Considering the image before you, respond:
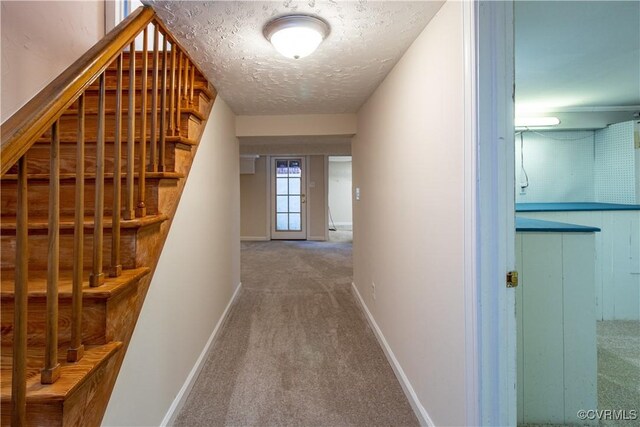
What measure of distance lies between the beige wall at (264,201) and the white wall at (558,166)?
4.36 metres

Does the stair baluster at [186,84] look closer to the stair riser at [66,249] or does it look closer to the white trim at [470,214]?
the stair riser at [66,249]

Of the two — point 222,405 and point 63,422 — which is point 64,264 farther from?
point 222,405

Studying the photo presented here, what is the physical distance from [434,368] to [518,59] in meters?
2.07

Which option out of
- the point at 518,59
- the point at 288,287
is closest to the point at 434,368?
the point at 518,59

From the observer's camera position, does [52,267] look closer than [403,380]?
Yes

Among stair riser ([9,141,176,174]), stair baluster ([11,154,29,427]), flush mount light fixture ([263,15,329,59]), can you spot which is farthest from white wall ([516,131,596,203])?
stair baluster ([11,154,29,427])

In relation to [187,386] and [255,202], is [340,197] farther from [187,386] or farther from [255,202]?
[187,386]

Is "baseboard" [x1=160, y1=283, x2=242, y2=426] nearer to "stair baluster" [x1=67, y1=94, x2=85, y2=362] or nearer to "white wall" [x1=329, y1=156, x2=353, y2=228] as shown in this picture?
"stair baluster" [x1=67, y1=94, x2=85, y2=362]

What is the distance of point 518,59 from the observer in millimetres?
1979

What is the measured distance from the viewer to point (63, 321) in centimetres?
100

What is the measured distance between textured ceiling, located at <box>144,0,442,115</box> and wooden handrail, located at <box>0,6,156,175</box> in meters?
0.35

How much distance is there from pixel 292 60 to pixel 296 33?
43 cm

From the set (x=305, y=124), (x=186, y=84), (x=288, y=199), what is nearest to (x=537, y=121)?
(x=305, y=124)

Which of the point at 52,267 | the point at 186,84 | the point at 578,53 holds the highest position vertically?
the point at 578,53
